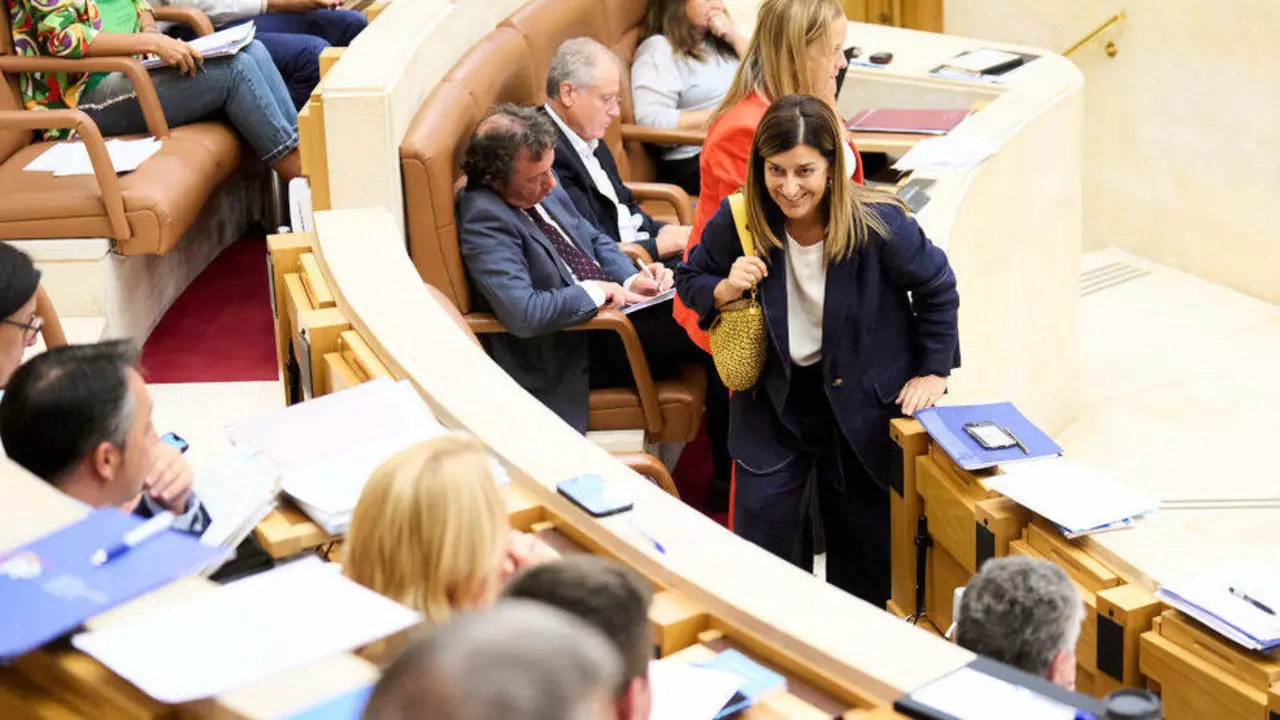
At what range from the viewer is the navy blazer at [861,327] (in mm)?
3021

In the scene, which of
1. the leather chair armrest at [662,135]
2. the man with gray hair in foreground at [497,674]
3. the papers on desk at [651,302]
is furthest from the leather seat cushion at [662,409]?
the man with gray hair in foreground at [497,674]

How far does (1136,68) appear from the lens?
7.40 meters

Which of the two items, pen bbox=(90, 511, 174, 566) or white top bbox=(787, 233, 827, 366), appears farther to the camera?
white top bbox=(787, 233, 827, 366)

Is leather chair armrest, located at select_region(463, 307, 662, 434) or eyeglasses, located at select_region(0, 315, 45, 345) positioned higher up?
eyeglasses, located at select_region(0, 315, 45, 345)

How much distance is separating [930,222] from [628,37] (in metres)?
1.64

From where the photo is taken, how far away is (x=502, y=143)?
3658 mm

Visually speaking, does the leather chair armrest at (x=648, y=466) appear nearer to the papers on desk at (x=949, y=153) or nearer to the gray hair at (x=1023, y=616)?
the gray hair at (x=1023, y=616)

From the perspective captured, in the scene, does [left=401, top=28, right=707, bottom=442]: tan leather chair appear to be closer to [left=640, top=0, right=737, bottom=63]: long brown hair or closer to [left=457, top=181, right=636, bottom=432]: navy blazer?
[left=457, top=181, right=636, bottom=432]: navy blazer

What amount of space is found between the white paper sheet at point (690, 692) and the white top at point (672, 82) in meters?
3.54

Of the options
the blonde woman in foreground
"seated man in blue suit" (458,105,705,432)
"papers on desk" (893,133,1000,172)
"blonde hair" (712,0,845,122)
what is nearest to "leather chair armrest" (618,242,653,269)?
"seated man in blue suit" (458,105,705,432)

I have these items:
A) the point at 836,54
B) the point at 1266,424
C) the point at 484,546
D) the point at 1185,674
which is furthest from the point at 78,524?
the point at 1266,424

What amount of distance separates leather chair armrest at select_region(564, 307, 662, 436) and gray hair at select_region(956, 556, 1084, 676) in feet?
6.34

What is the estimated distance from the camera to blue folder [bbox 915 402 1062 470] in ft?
9.43

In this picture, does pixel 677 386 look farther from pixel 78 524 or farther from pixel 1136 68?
pixel 1136 68
